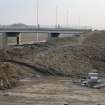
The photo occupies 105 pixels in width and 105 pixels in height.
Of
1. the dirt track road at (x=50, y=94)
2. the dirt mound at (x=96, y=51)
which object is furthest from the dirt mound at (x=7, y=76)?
the dirt mound at (x=96, y=51)

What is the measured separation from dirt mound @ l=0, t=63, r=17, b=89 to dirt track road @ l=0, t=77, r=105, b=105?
2.71 feet

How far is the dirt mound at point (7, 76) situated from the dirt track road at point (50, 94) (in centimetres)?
83

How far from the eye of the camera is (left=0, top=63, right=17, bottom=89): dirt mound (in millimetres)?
29125

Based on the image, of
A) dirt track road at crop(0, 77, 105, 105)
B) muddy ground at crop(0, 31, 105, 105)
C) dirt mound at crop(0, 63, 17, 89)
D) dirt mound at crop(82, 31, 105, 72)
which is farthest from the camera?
dirt mound at crop(82, 31, 105, 72)

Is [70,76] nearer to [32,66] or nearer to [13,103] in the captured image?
[32,66]

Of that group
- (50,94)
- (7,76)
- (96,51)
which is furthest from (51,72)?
(96,51)

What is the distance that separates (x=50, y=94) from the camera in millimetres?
26547

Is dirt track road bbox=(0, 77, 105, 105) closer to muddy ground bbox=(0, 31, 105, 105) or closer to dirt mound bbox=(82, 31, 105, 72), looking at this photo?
muddy ground bbox=(0, 31, 105, 105)

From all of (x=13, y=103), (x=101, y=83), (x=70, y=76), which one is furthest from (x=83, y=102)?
(x=70, y=76)

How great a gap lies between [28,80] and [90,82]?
654cm

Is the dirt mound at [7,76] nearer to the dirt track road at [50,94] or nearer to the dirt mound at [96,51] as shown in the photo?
the dirt track road at [50,94]

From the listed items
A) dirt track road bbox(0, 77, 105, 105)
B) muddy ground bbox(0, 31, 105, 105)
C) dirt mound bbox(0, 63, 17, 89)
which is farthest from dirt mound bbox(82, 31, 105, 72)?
dirt mound bbox(0, 63, 17, 89)

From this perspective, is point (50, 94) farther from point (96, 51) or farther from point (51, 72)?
point (96, 51)

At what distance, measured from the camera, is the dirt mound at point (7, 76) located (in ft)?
95.6
